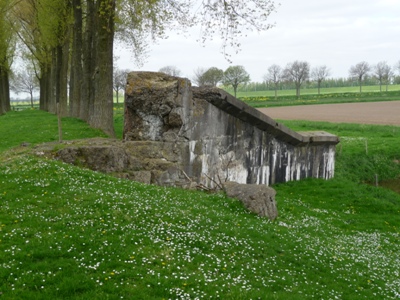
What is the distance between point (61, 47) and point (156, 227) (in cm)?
3275

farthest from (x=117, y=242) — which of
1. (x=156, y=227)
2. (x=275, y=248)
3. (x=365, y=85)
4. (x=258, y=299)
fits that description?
(x=365, y=85)

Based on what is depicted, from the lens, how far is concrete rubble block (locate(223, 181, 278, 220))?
1109 centimetres

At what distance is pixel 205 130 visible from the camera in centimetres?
1412

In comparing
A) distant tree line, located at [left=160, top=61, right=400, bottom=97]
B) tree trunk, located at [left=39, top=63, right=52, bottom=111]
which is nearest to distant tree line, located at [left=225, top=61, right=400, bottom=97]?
distant tree line, located at [left=160, top=61, right=400, bottom=97]

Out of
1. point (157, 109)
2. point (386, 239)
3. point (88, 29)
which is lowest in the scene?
point (386, 239)

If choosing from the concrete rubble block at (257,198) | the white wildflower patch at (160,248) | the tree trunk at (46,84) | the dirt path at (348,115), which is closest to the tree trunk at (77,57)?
the white wildflower patch at (160,248)

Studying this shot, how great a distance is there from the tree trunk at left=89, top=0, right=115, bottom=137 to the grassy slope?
857 centimetres

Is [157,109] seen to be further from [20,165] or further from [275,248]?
[275,248]

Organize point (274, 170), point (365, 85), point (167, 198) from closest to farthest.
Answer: point (167, 198)
point (274, 170)
point (365, 85)

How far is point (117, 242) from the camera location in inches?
295

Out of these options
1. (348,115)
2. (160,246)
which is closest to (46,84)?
(348,115)

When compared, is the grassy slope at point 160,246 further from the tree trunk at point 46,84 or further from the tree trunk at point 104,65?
the tree trunk at point 46,84

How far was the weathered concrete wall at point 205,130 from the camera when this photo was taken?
1330cm

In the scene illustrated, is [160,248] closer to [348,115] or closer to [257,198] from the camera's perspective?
[257,198]
